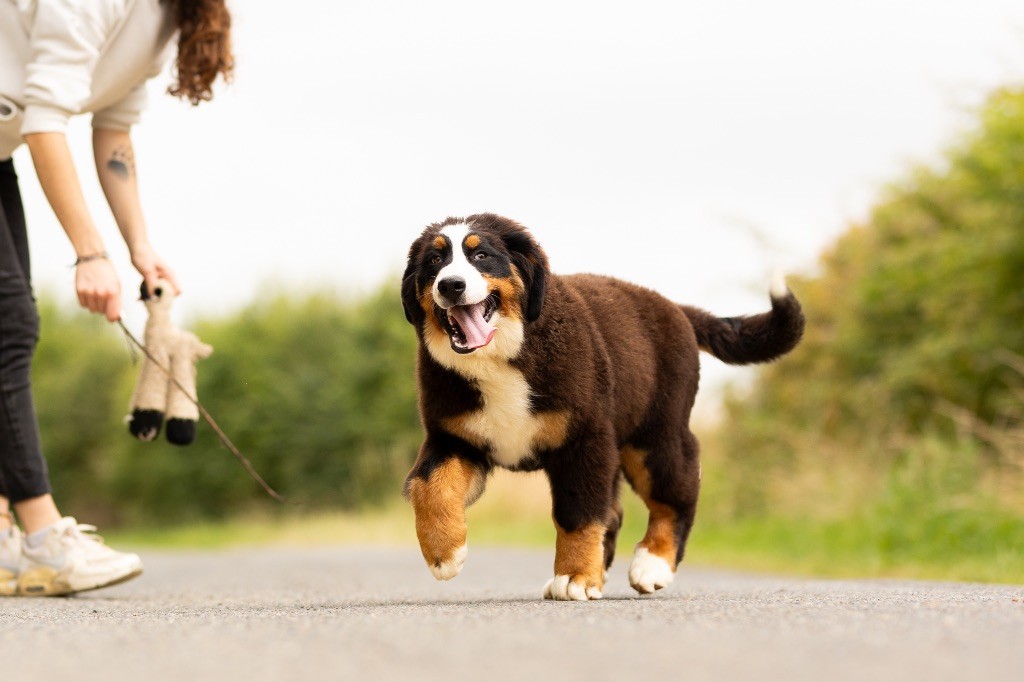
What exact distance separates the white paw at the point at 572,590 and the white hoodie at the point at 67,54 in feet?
8.44

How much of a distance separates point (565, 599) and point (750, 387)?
1104 centimetres

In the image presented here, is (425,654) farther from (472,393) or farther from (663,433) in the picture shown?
(663,433)

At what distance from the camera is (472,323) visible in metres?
4.32

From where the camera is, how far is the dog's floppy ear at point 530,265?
4.42 m

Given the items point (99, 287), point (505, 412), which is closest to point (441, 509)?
point (505, 412)

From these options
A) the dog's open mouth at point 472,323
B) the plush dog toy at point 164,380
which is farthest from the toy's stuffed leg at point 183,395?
the dog's open mouth at point 472,323

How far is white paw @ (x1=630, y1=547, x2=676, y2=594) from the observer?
475cm

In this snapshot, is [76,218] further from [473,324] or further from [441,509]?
[441,509]

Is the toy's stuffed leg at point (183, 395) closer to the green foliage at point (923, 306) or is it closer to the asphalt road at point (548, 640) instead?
the asphalt road at point (548, 640)

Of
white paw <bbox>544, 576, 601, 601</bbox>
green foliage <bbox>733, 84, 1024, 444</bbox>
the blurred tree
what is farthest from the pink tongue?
green foliage <bbox>733, 84, 1024, 444</bbox>

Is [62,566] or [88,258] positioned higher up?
[88,258]

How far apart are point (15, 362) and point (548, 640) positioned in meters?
3.26

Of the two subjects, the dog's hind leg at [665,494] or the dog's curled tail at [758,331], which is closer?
the dog's hind leg at [665,494]

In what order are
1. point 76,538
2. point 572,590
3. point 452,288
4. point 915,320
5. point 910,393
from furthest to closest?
point 915,320, point 910,393, point 76,538, point 572,590, point 452,288
